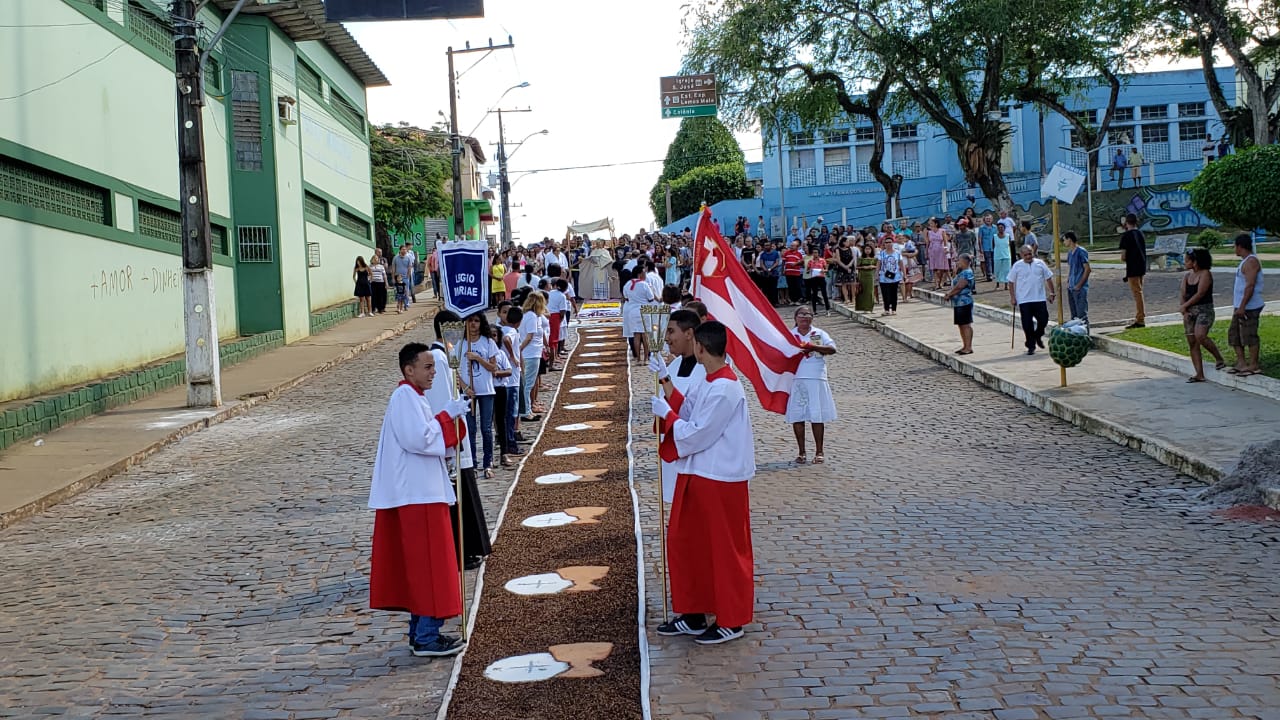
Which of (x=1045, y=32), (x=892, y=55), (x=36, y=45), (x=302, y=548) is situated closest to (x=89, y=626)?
(x=302, y=548)

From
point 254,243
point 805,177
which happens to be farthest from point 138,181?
point 805,177

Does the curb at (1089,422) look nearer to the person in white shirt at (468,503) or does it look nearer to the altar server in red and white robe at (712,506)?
the altar server in red and white robe at (712,506)

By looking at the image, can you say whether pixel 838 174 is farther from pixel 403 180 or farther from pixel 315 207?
pixel 315 207

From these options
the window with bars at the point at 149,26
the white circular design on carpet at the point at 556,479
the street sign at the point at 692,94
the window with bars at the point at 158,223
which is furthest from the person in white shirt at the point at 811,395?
the street sign at the point at 692,94

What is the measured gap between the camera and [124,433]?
14.9 m

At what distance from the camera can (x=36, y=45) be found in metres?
15.4

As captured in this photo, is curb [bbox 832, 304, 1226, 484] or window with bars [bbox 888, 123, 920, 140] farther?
window with bars [bbox 888, 123, 920, 140]

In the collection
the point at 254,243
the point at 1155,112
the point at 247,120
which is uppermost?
the point at 1155,112

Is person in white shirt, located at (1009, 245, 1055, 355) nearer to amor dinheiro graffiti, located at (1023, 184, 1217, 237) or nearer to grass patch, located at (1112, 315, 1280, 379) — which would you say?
grass patch, located at (1112, 315, 1280, 379)

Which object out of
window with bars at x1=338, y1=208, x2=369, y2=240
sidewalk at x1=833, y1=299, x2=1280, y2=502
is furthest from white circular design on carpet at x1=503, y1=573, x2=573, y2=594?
window with bars at x1=338, y1=208, x2=369, y2=240

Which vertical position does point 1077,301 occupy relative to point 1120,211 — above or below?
below

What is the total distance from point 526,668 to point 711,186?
72906mm

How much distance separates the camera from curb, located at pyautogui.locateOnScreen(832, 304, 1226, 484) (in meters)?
10.5

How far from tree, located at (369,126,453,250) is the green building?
15.5 m
